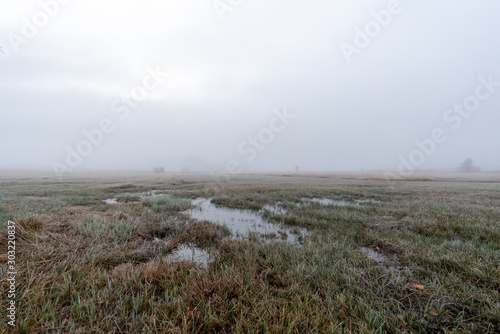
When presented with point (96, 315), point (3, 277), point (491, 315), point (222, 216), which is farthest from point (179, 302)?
point (222, 216)

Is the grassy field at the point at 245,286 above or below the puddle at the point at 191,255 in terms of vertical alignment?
above

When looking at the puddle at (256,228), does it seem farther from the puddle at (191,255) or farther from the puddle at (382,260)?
the puddle at (382,260)

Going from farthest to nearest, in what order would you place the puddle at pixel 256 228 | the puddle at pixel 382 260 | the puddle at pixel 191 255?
the puddle at pixel 256 228
the puddle at pixel 191 255
the puddle at pixel 382 260

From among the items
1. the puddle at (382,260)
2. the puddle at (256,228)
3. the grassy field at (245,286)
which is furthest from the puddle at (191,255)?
the puddle at (382,260)

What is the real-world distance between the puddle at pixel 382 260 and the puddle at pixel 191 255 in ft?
12.5

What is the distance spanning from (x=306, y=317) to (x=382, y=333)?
3.13ft

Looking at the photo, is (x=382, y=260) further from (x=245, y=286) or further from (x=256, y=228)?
(x=256, y=228)

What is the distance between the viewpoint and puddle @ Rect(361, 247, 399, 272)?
3.69 m

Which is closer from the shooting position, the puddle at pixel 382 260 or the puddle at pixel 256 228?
the puddle at pixel 382 260

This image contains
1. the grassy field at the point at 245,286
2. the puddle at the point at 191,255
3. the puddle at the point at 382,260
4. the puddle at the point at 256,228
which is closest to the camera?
the grassy field at the point at 245,286

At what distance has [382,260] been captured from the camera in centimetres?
407

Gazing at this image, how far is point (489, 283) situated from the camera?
116 inches

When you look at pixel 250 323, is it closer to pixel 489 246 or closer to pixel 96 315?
pixel 96 315

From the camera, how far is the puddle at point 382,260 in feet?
12.1
